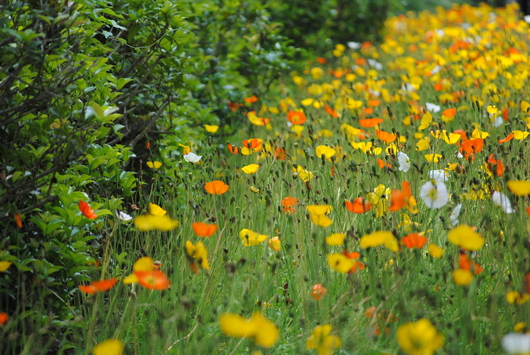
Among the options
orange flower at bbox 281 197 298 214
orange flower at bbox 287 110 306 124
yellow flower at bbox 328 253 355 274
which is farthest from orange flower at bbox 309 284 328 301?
orange flower at bbox 287 110 306 124

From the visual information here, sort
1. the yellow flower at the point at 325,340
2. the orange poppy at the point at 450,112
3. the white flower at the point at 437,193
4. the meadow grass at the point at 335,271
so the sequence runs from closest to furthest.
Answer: the yellow flower at the point at 325,340 < the meadow grass at the point at 335,271 < the white flower at the point at 437,193 < the orange poppy at the point at 450,112

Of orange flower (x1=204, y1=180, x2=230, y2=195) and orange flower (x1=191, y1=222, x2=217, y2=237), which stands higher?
orange flower (x1=191, y1=222, x2=217, y2=237)

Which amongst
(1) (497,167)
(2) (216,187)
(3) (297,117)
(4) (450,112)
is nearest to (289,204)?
(2) (216,187)

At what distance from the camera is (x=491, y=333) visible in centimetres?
194

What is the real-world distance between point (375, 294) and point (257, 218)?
3.72ft

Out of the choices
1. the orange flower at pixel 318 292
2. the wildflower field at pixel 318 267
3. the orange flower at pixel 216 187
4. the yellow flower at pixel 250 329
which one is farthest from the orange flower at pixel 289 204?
the yellow flower at pixel 250 329

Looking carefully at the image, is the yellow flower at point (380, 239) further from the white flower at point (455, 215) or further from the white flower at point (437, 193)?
the white flower at point (455, 215)

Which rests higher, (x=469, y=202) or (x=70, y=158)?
(x=70, y=158)

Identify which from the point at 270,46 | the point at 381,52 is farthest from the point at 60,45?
the point at 381,52

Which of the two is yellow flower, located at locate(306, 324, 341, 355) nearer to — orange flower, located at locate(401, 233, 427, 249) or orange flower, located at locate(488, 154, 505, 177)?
orange flower, located at locate(401, 233, 427, 249)

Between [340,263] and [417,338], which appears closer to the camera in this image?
[417,338]

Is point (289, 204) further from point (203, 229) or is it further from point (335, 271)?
point (203, 229)

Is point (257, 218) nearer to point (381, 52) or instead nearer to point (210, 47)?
point (210, 47)

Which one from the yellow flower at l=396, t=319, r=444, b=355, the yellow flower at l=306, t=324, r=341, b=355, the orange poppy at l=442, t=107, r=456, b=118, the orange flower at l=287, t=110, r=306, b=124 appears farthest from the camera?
the orange flower at l=287, t=110, r=306, b=124
